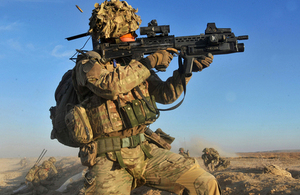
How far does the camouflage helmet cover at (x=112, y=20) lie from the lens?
140 inches

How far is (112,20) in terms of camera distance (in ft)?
11.7

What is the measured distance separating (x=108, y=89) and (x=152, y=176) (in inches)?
52.3

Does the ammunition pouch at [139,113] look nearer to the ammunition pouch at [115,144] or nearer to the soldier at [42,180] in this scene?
the ammunition pouch at [115,144]

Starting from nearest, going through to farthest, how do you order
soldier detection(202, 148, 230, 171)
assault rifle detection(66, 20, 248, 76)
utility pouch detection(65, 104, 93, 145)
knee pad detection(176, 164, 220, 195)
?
knee pad detection(176, 164, 220, 195) → utility pouch detection(65, 104, 93, 145) → assault rifle detection(66, 20, 248, 76) → soldier detection(202, 148, 230, 171)

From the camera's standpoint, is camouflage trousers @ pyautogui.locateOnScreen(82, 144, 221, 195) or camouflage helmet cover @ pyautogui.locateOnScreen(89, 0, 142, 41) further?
camouflage helmet cover @ pyautogui.locateOnScreen(89, 0, 142, 41)

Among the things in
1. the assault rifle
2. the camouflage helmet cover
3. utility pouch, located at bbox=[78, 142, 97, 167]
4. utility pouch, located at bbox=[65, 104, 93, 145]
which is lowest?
utility pouch, located at bbox=[78, 142, 97, 167]

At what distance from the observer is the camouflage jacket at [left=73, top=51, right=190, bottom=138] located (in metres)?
2.93

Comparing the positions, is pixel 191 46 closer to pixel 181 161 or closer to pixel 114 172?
pixel 181 161

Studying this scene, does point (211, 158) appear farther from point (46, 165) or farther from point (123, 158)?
point (123, 158)

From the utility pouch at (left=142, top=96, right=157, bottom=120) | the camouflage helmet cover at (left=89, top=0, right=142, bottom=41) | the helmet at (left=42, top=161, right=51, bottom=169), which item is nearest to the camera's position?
the utility pouch at (left=142, top=96, right=157, bottom=120)

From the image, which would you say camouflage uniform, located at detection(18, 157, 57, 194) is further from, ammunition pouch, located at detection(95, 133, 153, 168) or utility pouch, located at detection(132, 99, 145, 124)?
utility pouch, located at detection(132, 99, 145, 124)

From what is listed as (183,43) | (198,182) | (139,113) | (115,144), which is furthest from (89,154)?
(183,43)

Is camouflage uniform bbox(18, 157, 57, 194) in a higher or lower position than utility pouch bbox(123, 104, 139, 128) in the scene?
lower

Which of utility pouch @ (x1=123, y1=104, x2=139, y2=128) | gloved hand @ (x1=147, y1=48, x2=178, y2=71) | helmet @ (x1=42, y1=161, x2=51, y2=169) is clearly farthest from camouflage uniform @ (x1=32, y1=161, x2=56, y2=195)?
gloved hand @ (x1=147, y1=48, x2=178, y2=71)
